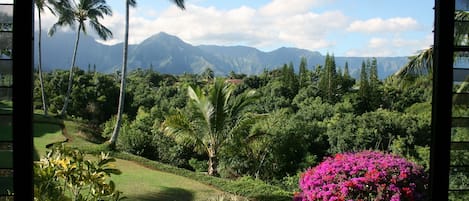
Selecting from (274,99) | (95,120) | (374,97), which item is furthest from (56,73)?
(374,97)

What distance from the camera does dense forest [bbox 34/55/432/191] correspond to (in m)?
7.69

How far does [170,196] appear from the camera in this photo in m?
6.44

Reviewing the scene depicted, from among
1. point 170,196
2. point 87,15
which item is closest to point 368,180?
point 170,196

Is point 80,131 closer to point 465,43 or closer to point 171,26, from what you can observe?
point 465,43

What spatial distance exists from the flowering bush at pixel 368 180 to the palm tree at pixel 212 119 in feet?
9.94

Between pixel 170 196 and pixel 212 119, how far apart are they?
1.58 meters

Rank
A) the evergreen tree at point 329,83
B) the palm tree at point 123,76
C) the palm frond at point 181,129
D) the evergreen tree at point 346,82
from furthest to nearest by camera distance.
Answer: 1. the evergreen tree at point 346,82
2. the evergreen tree at point 329,83
3. the palm tree at point 123,76
4. the palm frond at point 181,129

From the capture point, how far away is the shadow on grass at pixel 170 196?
20.6 feet

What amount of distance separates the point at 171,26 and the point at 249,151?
130ft

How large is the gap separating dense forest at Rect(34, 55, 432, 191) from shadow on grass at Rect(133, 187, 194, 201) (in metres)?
1.11

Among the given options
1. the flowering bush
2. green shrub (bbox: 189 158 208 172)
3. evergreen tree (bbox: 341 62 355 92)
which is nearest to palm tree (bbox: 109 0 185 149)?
green shrub (bbox: 189 158 208 172)

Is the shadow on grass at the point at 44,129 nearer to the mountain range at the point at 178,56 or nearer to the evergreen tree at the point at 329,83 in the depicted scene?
the evergreen tree at the point at 329,83

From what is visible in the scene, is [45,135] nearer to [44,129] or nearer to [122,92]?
[44,129]

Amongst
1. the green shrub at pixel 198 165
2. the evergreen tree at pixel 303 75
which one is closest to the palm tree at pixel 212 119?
the green shrub at pixel 198 165
